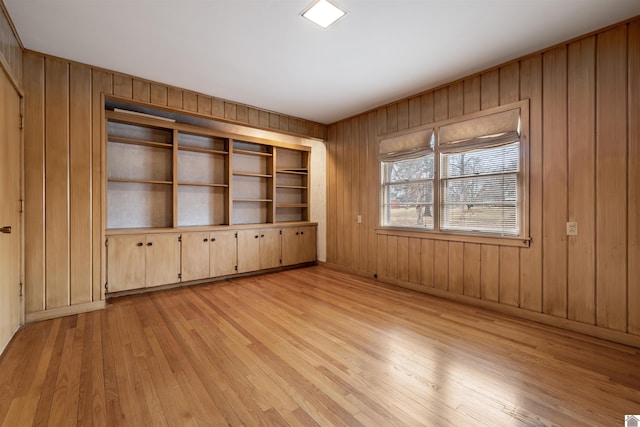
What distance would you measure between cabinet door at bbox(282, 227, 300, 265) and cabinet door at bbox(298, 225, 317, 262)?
0.23ft

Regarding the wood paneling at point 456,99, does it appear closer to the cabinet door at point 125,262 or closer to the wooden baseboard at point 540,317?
the wooden baseboard at point 540,317

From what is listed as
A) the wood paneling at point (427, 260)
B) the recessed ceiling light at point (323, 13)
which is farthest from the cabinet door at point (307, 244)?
the recessed ceiling light at point (323, 13)

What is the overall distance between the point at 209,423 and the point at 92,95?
355 cm

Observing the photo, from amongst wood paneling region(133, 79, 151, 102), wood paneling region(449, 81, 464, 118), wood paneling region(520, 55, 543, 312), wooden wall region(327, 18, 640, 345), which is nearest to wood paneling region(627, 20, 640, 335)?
wooden wall region(327, 18, 640, 345)

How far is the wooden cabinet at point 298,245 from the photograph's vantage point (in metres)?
5.39

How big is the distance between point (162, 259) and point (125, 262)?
43 centimetres

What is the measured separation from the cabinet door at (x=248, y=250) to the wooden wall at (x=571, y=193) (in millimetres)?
2813

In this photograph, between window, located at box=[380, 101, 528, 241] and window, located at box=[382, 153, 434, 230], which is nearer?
window, located at box=[380, 101, 528, 241]

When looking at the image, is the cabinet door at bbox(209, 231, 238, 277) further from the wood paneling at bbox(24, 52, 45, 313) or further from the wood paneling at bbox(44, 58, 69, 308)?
the wood paneling at bbox(24, 52, 45, 313)

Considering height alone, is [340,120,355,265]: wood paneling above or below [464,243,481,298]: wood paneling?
above

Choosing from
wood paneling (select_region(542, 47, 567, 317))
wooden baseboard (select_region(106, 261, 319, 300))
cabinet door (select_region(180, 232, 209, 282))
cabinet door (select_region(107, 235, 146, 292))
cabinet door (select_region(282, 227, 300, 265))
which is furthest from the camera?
cabinet door (select_region(282, 227, 300, 265))

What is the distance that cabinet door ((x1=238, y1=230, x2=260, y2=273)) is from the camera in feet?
15.7

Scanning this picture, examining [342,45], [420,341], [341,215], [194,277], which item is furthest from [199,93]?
[420,341]

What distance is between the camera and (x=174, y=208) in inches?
166
